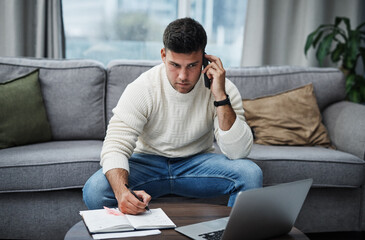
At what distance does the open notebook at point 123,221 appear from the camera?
115 cm

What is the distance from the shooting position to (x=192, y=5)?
3.61 metres

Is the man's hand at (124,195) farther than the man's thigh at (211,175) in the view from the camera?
No

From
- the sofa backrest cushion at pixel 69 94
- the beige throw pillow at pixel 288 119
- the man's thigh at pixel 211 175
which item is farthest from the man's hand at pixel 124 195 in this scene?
the beige throw pillow at pixel 288 119

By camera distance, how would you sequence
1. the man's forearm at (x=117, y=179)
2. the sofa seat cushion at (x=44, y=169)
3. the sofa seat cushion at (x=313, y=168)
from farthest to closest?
the sofa seat cushion at (x=313, y=168) → the sofa seat cushion at (x=44, y=169) → the man's forearm at (x=117, y=179)

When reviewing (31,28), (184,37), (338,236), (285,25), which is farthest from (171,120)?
(285,25)

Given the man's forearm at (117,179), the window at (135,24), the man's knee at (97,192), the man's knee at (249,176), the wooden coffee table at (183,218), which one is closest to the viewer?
the wooden coffee table at (183,218)

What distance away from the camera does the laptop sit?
1040mm

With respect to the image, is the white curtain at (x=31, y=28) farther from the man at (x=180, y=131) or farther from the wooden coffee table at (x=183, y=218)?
the wooden coffee table at (x=183, y=218)

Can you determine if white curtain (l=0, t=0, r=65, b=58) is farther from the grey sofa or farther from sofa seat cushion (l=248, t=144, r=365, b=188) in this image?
sofa seat cushion (l=248, t=144, r=365, b=188)

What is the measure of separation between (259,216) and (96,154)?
3.61ft

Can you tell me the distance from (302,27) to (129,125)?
2529 mm

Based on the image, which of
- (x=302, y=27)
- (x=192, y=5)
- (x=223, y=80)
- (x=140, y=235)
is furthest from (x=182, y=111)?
(x=302, y=27)

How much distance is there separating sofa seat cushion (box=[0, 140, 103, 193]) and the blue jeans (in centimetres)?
30

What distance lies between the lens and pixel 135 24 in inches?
138
